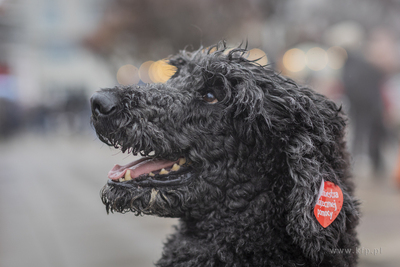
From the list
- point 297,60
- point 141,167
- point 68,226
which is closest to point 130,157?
point 68,226

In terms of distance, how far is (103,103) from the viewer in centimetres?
153

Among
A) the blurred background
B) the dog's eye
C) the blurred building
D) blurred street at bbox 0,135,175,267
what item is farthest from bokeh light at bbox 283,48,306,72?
the blurred building

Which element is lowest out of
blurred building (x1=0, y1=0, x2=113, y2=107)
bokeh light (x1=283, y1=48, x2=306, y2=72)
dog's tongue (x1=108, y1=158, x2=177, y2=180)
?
dog's tongue (x1=108, y1=158, x2=177, y2=180)

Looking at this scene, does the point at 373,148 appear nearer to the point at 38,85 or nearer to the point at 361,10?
the point at 361,10

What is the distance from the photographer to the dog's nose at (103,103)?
60.2 inches

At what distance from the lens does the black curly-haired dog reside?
1.56m

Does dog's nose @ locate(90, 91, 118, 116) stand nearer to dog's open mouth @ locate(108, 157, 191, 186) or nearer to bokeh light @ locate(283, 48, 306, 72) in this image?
dog's open mouth @ locate(108, 157, 191, 186)

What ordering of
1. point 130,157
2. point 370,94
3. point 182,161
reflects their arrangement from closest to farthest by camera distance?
point 182,161 < point 370,94 < point 130,157

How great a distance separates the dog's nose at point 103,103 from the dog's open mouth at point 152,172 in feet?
0.96

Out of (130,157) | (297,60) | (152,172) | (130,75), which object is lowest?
(152,172)

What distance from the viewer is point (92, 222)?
5.33m

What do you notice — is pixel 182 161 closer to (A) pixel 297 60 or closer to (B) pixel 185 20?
(B) pixel 185 20

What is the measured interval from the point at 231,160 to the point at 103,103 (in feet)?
2.06

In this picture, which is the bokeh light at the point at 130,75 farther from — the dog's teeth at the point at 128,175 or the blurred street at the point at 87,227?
the blurred street at the point at 87,227
